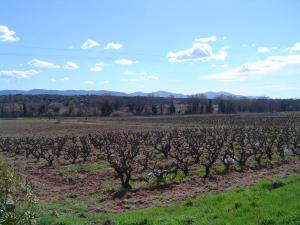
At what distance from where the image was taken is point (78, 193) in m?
15.6

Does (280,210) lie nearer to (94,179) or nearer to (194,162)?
(94,179)

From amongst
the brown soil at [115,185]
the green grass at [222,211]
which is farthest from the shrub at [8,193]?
the brown soil at [115,185]

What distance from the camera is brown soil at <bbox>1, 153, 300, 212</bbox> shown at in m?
13.6

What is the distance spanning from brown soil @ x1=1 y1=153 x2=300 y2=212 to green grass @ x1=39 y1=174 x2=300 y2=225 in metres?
0.96

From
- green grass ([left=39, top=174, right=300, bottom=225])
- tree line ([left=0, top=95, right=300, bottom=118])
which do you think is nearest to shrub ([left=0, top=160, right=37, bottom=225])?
green grass ([left=39, top=174, right=300, bottom=225])

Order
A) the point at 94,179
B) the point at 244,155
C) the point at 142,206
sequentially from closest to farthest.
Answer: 1. the point at 142,206
2. the point at 94,179
3. the point at 244,155

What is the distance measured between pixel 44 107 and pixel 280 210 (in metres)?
130

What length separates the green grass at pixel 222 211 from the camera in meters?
9.57

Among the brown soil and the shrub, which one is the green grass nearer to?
the brown soil

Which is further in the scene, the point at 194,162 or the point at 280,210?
the point at 194,162

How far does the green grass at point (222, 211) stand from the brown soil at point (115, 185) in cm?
96

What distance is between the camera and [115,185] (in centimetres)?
1672

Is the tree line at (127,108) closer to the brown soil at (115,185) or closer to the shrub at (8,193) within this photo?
the brown soil at (115,185)

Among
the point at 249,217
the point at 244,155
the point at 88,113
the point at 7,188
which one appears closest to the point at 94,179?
the point at 244,155
